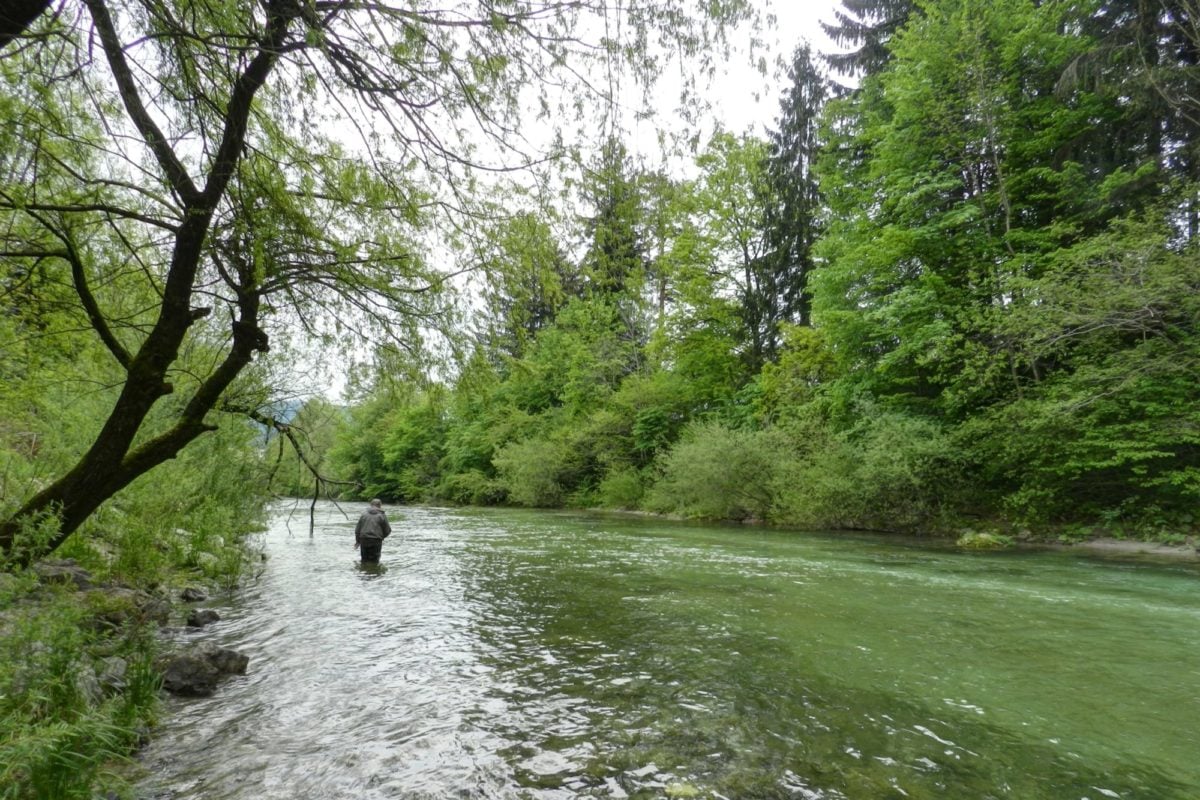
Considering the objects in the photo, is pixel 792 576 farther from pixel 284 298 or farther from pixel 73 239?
pixel 73 239

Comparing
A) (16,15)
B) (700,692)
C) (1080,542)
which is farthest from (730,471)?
(16,15)

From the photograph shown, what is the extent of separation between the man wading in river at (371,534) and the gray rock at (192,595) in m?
3.56

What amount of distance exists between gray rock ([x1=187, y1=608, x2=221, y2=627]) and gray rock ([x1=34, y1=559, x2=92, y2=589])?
3.73 feet

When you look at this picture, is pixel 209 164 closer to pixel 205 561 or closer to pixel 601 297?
pixel 601 297

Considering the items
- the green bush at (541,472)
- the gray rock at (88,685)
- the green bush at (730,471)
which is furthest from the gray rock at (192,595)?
the green bush at (541,472)

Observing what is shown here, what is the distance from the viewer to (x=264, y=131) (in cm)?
495

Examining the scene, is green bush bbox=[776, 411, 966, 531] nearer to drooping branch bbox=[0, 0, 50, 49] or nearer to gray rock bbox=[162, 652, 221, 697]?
gray rock bbox=[162, 652, 221, 697]

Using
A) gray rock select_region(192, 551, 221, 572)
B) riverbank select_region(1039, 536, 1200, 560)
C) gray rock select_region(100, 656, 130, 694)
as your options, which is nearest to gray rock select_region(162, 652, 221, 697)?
gray rock select_region(100, 656, 130, 694)

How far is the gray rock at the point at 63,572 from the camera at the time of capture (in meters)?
6.43

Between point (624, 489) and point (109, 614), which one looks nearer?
point (109, 614)

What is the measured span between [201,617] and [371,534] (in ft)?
16.6

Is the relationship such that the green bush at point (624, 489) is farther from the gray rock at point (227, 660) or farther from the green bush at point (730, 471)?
the gray rock at point (227, 660)

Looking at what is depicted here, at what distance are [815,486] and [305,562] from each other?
50.8ft

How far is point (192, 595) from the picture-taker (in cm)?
881
